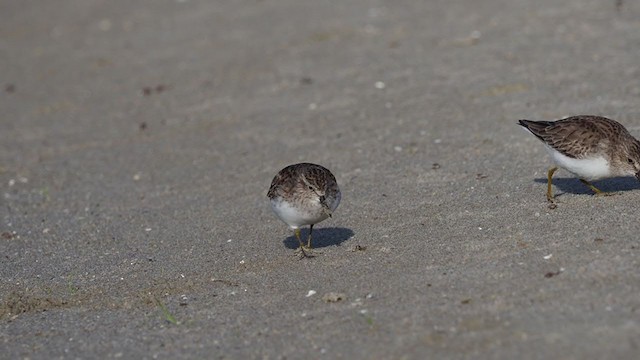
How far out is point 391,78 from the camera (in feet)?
51.8

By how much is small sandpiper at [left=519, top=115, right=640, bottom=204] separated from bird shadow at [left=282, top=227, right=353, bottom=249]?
→ 7.94 ft

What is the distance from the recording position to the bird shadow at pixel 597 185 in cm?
1019

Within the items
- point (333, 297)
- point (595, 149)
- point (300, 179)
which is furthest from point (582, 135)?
point (333, 297)

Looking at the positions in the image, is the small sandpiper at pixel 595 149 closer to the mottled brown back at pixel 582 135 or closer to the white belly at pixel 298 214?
the mottled brown back at pixel 582 135

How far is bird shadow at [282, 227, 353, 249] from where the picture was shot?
33.4ft

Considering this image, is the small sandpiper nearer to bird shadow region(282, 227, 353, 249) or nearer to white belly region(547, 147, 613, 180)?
white belly region(547, 147, 613, 180)

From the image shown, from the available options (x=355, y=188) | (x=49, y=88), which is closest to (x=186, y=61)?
(x=49, y=88)

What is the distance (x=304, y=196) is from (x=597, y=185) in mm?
3470

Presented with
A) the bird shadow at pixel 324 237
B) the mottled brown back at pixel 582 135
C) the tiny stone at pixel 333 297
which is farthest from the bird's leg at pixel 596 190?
the tiny stone at pixel 333 297

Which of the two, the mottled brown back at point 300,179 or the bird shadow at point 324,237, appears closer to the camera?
the mottled brown back at point 300,179

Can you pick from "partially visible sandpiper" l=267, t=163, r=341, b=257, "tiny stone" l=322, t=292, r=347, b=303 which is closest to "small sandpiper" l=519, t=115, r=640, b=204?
"partially visible sandpiper" l=267, t=163, r=341, b=257

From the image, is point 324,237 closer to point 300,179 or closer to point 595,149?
point 300,179

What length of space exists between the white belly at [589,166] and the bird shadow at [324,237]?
243 cm

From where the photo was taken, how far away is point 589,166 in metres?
9.52
